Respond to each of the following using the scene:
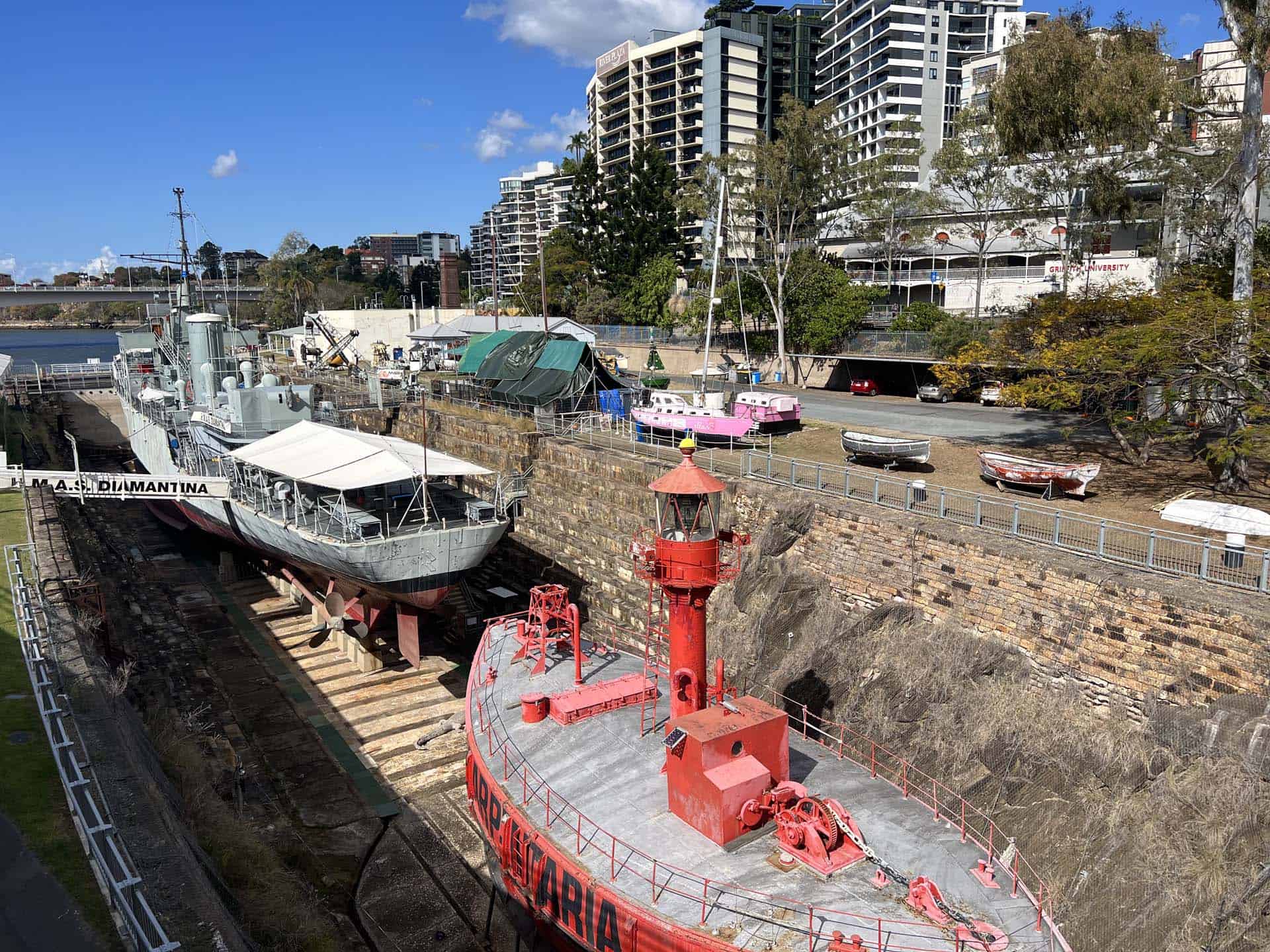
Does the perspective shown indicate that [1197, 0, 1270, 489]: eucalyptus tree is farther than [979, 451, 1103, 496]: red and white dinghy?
No

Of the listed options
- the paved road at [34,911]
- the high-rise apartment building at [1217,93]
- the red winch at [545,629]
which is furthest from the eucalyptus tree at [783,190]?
the paved road at [34,911]

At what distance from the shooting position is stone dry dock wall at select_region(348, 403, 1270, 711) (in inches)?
565

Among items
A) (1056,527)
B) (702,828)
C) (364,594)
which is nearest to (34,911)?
(702,828)

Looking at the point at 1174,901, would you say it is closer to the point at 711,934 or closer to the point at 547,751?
the point at 711,934

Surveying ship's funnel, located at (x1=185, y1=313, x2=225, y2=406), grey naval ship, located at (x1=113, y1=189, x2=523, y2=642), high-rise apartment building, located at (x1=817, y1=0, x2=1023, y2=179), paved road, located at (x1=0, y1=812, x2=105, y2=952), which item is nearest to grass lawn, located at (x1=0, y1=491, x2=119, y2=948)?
paved road, located at (x1=0, y1=812, x2=105, y2=952)

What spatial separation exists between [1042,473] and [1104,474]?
13.0 ft

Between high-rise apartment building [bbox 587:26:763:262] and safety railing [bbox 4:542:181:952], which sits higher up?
high-rise apartment building [bbox 587:26:763:262]

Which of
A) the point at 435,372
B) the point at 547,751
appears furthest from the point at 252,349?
the point at 547,751

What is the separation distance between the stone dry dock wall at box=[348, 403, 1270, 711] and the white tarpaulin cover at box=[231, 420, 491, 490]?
5.63 metres

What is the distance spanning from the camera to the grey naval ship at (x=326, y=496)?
21.9m

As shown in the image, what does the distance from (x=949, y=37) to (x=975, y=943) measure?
358 ft

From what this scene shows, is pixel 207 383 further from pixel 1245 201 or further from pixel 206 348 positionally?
pixel 1245 201

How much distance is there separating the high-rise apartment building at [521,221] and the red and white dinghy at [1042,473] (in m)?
108

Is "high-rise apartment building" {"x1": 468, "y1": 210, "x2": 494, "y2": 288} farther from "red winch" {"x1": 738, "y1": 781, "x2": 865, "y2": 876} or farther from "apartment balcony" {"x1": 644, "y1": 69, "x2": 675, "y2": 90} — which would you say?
"red winch" {"x1": 738, "y1": 781, "x2": 865, "y2": 876}
